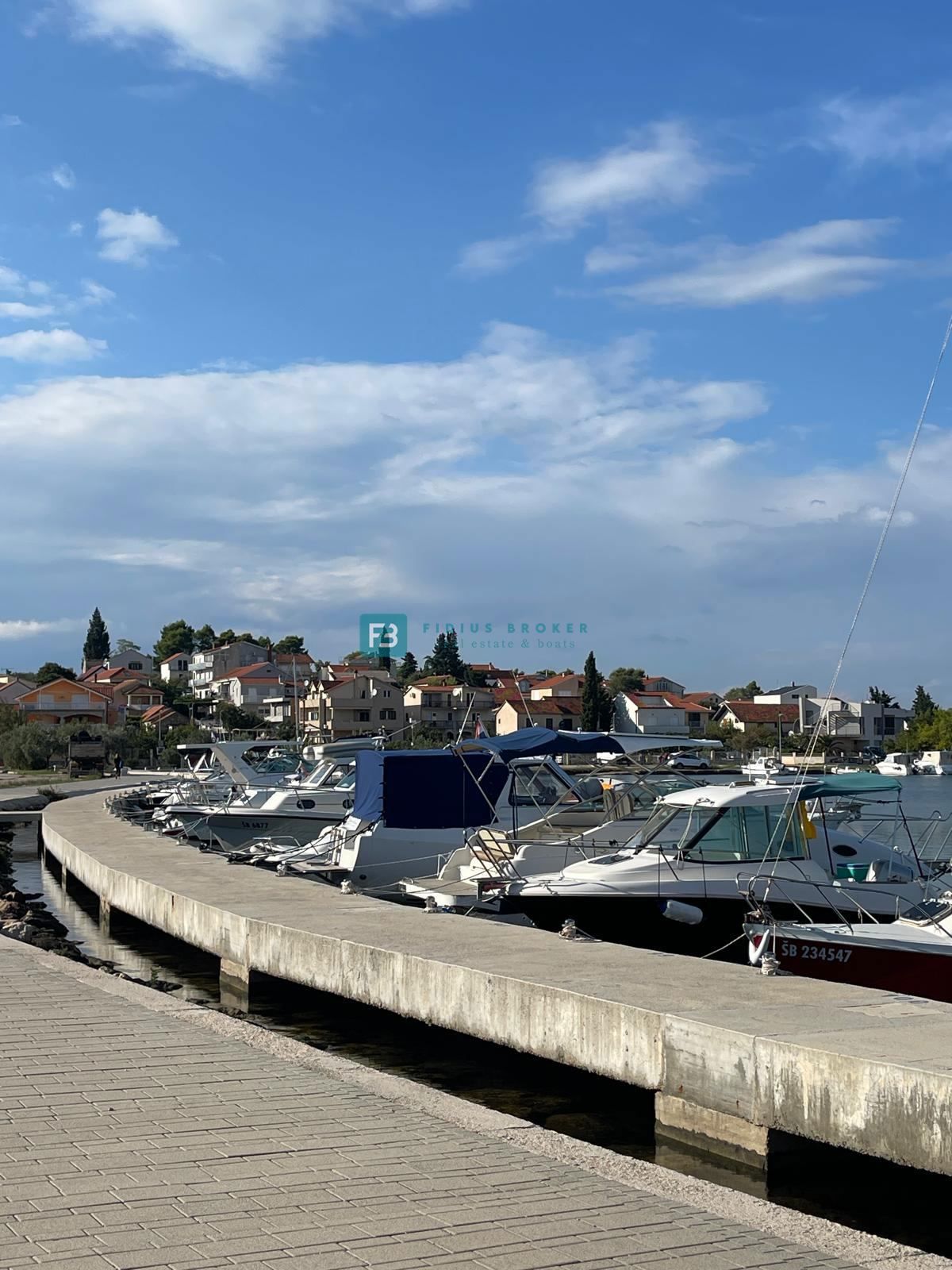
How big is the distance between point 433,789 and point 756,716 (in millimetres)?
113927

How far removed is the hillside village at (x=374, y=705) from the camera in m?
101

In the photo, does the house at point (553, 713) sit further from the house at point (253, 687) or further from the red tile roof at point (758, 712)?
the house at point (253, 687)

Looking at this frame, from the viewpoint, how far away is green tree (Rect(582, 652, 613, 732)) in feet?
342

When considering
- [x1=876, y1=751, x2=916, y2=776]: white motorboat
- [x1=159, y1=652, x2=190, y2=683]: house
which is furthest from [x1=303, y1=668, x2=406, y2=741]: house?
[x1=159, y1=652, x2=190, y2=683]: house

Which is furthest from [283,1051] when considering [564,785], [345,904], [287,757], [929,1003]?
[287,757]

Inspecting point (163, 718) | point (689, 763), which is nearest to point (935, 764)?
point (689, 763)

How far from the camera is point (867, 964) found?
12.5 m

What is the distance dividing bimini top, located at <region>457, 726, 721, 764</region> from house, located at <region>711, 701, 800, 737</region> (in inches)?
4218

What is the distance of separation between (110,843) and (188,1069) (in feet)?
60.0

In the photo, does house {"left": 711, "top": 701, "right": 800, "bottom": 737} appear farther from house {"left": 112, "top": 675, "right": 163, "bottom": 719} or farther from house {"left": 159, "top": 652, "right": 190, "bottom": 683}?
house {"left": 159, "top": 652, "right": 190, "bottom": 683}

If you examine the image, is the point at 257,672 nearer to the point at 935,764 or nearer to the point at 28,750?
the point at 28,750

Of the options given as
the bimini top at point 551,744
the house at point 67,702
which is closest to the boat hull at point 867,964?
the bimini top at point 551,744

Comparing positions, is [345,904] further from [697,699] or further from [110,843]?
[697,699]

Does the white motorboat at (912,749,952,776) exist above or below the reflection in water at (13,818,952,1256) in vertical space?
below
